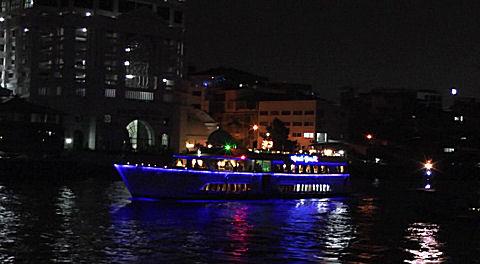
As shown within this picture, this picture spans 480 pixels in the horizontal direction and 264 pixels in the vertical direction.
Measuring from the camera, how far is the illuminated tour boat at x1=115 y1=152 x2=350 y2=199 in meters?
51.7

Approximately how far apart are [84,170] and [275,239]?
137ft

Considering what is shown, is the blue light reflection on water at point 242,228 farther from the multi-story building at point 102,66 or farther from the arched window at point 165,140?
the arched window at point 165,140

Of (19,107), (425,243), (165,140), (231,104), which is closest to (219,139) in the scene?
(165,140)

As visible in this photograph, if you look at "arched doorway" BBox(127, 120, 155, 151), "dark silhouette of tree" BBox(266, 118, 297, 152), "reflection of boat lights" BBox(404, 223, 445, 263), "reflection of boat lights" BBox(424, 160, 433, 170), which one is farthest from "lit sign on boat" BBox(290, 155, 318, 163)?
"reflection of boat lights" BBox(424, 160, 433, 170)

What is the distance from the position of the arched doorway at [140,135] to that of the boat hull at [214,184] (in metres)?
39.4

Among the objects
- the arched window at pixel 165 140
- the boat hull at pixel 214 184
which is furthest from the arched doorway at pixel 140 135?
the boat hull at pixel 214 184

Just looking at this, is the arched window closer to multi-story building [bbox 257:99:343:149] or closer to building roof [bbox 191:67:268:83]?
multi-story building [bbox 257:99:343:149]

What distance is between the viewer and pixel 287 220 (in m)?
45.4

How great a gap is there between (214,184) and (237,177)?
205 cm

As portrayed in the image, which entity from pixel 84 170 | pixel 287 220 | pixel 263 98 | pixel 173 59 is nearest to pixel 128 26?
pixel 173 59

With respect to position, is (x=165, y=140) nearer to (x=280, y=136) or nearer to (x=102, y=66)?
(x=102, y=66)

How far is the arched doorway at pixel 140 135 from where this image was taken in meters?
97.4

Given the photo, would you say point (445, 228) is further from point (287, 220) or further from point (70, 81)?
point (70, 81)

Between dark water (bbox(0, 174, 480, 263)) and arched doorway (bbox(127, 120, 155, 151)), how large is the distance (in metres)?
37.0
